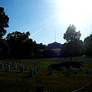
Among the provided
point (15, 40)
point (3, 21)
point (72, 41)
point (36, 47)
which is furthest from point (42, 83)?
point (15, 40)

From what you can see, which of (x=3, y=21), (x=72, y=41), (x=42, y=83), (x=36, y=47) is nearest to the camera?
(x=42, y=83)

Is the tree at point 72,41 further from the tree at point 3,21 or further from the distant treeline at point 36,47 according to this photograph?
the tree at point 3,21

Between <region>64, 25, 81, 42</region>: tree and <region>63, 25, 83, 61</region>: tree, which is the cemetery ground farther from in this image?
<region>64, 25, 81, 42</region>: tree

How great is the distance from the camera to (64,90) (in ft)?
34.5

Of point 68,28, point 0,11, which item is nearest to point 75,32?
point 68,28

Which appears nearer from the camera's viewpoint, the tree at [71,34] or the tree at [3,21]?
the tree at [3,21]

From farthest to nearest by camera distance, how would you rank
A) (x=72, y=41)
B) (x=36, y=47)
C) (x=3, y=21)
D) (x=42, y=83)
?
(x=36, y=47) → (x=72, y=41) → (x=3, y=21) → (x=42, y=83)

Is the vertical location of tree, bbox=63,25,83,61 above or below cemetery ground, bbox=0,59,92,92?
above

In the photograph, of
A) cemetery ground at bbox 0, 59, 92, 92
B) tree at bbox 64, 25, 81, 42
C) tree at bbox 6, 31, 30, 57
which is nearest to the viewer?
cemetery ground at bbox 0, 59, 92, 92

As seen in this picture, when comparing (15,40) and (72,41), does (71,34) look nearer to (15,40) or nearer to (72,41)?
(72,41)

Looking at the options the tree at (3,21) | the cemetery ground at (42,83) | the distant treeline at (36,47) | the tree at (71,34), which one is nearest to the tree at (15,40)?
the distant treeline at (36,47)

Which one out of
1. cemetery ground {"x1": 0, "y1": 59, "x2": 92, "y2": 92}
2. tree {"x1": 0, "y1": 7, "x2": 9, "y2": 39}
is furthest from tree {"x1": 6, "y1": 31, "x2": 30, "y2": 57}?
cemetery ground {"x1": 0, "y1": 59, "x2": 92, "y2": 92}

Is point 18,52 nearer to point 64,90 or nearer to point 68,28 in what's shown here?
point 68,28

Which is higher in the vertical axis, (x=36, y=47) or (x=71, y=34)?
(x=71, y=34)
